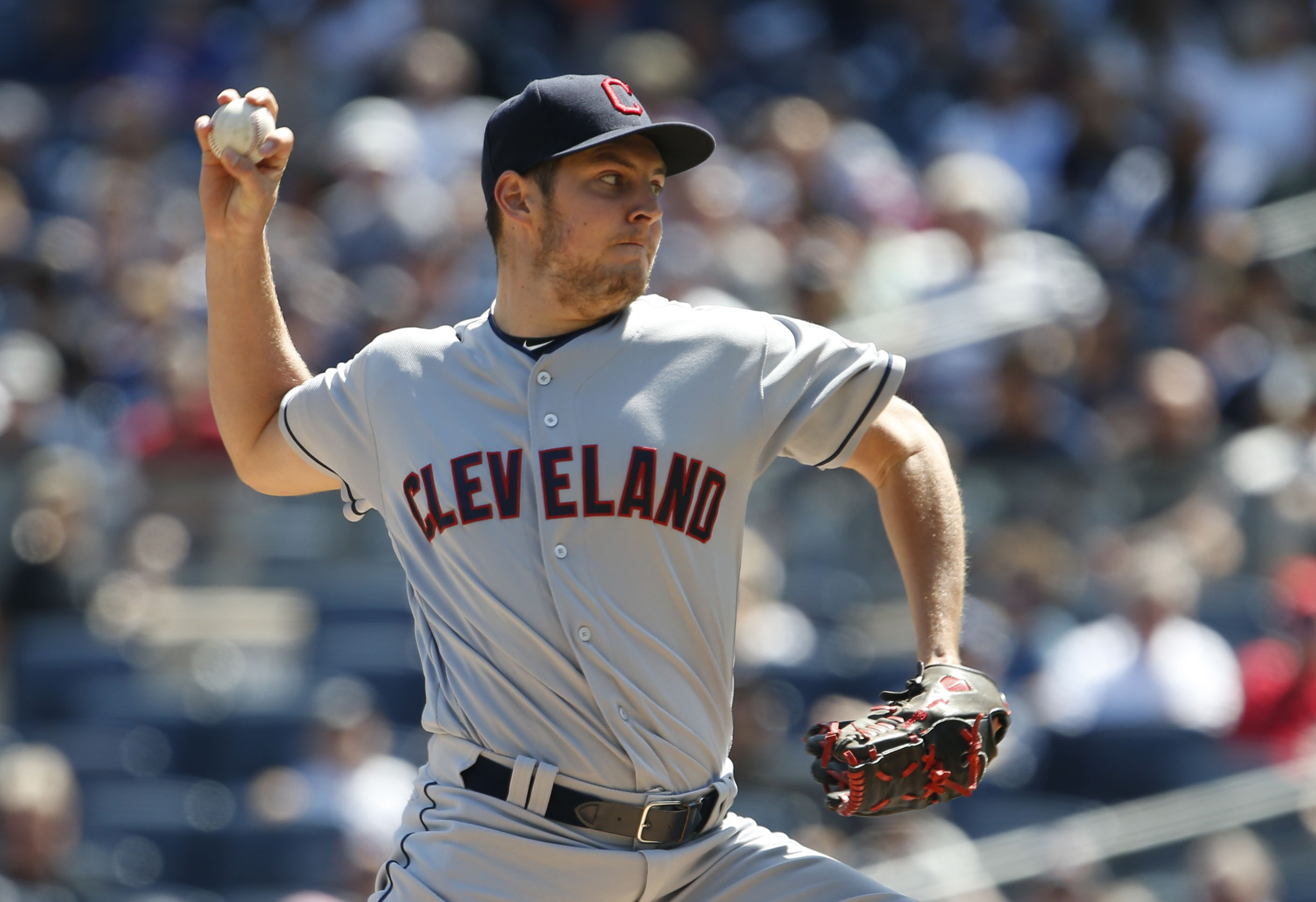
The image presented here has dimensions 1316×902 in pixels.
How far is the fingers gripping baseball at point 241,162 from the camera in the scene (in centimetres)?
306

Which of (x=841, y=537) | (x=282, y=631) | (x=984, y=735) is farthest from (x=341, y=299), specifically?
(x=984, y=735)

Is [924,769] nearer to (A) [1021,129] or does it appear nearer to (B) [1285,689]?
(B) [1285,689]

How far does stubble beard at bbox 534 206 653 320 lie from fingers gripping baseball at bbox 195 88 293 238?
20.1 inches

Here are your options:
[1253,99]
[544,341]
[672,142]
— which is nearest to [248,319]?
[544,341]

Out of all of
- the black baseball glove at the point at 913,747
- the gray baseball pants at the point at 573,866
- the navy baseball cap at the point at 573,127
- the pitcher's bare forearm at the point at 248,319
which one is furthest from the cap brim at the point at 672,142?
the gray baseball pants at the point at 573,866

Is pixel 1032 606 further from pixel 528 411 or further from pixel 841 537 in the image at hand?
pixel 528 411

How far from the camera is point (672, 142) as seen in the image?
292cm

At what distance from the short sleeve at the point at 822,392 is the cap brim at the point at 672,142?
34cm

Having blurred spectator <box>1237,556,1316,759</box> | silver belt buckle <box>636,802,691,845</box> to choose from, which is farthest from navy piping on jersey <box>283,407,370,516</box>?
blurred spectator <box>1237,556,1316,759</box>

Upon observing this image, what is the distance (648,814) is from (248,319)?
111 centimetres

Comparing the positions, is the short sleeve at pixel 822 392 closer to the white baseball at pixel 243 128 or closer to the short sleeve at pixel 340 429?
the short sleeve at pixel 340 429

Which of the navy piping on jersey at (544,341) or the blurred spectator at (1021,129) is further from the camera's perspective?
the blurred spectator at (1021,129)

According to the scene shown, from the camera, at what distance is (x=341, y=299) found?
8258mm

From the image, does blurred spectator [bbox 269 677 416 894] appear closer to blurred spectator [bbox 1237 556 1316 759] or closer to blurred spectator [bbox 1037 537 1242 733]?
blurred spectator [bbox 1037 537 1242 733]
